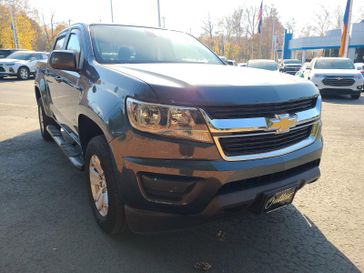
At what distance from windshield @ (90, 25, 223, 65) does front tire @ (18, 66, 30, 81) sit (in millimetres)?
17504

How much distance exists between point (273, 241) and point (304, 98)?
3.97 ft

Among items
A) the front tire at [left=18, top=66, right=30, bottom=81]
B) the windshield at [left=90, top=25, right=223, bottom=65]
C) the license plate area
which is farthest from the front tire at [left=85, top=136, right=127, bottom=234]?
the front tire at [left=18, top=66, right=30, bottom=81]

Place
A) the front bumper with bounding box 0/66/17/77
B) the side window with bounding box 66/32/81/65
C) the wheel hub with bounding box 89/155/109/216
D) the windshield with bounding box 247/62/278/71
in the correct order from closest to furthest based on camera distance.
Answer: the wheel hub with bounding box 89/155/109/216, the side window with bounding box 66/32/81/65, the windshield with bounding box 247/62/278/71, the front bumper with bounding box 0/66/17/77

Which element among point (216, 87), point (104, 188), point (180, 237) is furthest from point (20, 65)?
point (216, 87)

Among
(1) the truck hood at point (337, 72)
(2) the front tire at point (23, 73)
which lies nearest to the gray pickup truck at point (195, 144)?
(1) the truck hood at point (337, 72)

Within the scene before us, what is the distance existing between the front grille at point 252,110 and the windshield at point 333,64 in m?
12.4

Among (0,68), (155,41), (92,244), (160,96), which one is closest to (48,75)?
(155,41)

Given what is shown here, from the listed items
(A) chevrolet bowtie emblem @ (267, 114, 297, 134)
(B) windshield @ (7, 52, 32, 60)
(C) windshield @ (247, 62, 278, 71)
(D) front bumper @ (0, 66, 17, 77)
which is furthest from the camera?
(B) windshield @ (7, 52, 32, 60)

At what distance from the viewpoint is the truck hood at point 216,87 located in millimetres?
2168

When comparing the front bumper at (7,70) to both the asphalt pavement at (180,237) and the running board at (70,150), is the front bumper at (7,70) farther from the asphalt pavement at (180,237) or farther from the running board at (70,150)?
the asphalt pavement at (180,237)

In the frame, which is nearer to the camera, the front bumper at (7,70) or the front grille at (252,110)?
the front grille at (252,110)

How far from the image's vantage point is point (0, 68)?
61.6 feet

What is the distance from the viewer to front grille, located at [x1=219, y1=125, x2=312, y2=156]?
222 centimetres

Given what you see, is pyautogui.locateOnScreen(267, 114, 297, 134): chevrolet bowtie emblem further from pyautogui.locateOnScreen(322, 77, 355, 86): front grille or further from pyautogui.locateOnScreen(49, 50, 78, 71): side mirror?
pyautogui.locateOnScreen(322, 77, 355, 86): front grille
